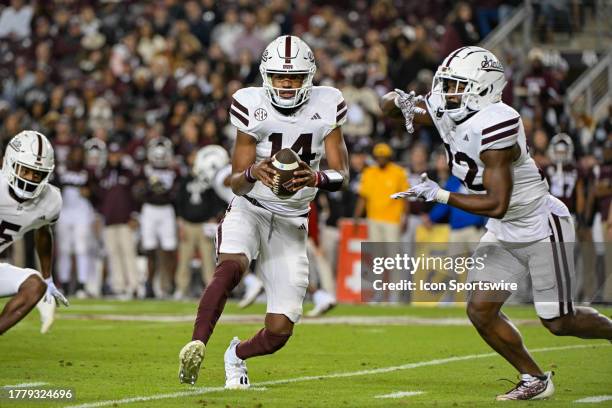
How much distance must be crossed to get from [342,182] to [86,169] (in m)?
A: 8.42

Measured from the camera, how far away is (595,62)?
15422mm

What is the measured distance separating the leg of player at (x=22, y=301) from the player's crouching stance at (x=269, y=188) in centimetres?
134

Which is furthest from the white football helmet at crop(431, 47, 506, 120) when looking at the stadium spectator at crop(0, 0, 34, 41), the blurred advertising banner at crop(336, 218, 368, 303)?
the stadium spectator at crop(0, 0, 34, 41)

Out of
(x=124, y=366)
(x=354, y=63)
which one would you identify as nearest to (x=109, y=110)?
(x=354, y=63)

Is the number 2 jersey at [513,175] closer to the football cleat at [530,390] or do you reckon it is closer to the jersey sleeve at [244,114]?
the football cleat at [530,390]

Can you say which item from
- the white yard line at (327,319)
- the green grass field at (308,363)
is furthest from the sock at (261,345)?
the white yard line at (327,319)

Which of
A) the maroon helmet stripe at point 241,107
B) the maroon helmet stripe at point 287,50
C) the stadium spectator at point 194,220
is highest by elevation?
the maroon helmet stripe at point 287,50

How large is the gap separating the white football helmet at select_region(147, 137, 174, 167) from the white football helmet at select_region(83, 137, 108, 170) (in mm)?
716

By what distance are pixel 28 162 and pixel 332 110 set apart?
2.02 meters

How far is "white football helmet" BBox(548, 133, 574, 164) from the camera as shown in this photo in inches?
464

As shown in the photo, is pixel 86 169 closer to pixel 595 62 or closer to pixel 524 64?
pixel 524 64

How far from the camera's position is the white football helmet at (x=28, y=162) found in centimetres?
734

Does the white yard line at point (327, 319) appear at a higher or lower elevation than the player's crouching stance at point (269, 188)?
lower

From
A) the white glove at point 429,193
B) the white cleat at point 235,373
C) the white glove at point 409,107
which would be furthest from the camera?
the white glove at point 409,107
